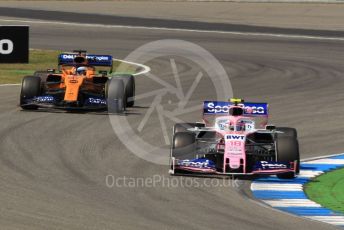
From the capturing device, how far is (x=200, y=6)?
6309 centimetres

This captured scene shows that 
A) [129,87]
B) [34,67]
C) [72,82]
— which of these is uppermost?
[72,82]

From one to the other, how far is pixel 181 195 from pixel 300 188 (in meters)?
2.21

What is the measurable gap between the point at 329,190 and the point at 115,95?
8.35m

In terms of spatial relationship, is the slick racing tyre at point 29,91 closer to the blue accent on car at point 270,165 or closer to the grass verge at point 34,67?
the grass verge at point 34,67

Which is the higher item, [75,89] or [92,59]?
[92,59]

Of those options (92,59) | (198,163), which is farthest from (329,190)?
(92,59)

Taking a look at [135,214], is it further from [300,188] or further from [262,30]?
[262,30]

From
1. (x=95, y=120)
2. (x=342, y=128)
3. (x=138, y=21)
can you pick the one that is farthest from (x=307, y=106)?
(x=138, y=21)

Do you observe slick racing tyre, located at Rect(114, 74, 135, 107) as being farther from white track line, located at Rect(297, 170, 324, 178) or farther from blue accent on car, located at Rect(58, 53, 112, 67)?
white track line, located at Rect(297, 170, 324, 178)

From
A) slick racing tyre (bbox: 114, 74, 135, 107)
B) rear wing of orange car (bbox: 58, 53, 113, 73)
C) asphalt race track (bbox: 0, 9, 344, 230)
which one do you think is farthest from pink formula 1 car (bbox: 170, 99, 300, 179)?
rear wing of orange car (bbox: 58, 53, 113, 73)

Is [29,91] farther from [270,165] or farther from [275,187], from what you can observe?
[275,187]

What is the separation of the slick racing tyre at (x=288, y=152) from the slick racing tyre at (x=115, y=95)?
7348 millimetres

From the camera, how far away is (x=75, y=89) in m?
24.1

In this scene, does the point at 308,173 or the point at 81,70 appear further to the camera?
the point at 81,70
